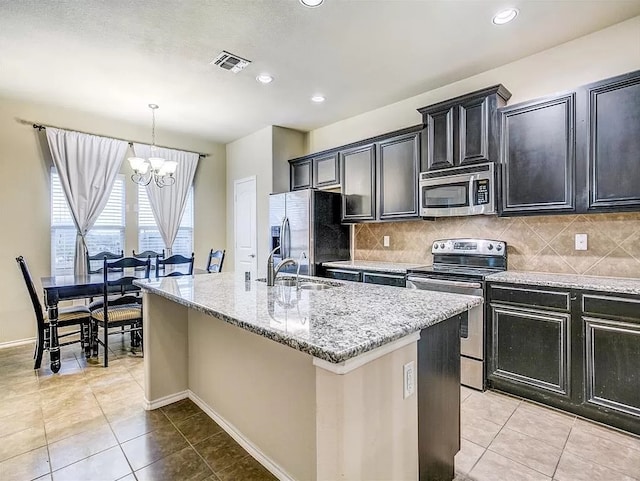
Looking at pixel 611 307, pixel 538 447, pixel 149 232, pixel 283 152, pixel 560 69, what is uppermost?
pixel 560 69

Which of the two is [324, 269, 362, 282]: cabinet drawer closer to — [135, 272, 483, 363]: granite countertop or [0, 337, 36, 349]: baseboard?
[135, 272, 483, 363]: granite countertop

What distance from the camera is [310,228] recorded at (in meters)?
4.09

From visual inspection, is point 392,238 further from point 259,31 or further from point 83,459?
point 83,459

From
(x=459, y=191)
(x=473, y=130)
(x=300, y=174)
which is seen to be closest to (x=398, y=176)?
(x=459, y=191)

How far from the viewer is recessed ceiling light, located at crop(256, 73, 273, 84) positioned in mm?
3332

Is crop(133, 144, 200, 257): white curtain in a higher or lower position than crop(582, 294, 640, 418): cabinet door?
higher

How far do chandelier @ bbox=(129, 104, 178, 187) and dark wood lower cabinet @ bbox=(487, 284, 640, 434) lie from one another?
358 centimetres

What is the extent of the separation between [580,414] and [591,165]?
1746 millimetres

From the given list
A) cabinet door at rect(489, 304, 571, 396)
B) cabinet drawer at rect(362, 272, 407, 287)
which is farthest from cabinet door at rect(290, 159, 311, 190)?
cabinet door at rect(489, 304, 571, 396)

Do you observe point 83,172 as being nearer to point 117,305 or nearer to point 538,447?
point 117,305

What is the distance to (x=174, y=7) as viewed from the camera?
7.63 feet

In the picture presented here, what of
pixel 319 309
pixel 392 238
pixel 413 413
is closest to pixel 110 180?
pixel 392 238

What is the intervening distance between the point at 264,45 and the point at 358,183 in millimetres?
1851

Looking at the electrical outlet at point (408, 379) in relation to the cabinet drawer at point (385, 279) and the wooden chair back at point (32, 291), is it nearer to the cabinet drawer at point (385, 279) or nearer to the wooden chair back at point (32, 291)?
the cabinet drawer at point (385, 279)
